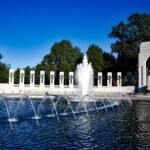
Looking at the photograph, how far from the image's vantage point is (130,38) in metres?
68.2

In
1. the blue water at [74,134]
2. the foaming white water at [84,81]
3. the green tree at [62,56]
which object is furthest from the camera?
the green tree at [62,56]

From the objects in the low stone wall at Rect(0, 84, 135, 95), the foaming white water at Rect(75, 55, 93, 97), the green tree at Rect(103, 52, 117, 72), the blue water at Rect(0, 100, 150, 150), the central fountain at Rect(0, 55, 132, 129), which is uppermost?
the green tree at Rect(103, 52, 117, 72)

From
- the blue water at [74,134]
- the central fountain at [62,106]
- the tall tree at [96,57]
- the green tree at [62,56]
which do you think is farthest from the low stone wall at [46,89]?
the blue water at [74,134]

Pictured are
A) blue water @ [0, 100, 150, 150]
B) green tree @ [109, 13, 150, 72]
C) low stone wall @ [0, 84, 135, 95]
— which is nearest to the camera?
blue water @ [0, 100, 150, 150]

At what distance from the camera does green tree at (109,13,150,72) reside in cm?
6600

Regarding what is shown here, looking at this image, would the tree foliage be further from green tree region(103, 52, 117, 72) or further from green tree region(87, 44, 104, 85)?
green tree region(103, 52, 117, 72)

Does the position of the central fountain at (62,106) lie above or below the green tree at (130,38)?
below

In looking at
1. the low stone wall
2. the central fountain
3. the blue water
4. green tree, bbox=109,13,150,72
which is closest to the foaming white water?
the central fountain

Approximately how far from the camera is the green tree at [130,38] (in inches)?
2598

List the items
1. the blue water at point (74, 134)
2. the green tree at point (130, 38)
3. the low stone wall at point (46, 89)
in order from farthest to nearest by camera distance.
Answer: the green tree at point (130, 38), the low stone wall at point (46, 89), the blue water at point (74, 134)

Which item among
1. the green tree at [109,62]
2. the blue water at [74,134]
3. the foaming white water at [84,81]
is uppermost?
the green tree at [109,62]

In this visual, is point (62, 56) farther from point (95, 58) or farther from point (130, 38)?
point (130, 38)

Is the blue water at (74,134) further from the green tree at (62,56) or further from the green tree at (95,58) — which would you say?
the green tree at (62,56)

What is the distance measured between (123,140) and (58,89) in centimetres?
4440
